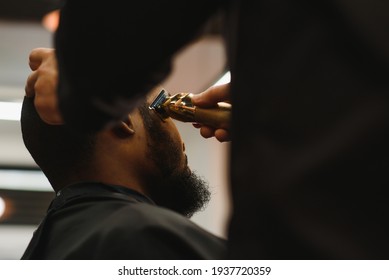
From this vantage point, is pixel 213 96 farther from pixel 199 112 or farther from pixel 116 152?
pixel 116 152

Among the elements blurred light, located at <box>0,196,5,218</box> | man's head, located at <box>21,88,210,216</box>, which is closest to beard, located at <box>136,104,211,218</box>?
man's head, located at <box>21,88,210,216</box>

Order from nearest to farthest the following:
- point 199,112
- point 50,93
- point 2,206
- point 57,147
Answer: point 50,93 → point 199,112 → point 57,147 → point 2,206

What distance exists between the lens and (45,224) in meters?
1.28

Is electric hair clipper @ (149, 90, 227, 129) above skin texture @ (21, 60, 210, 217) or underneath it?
above

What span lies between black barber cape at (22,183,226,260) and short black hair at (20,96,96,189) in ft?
0.43

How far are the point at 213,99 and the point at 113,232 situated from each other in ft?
0.93

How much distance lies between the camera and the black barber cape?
108 cm

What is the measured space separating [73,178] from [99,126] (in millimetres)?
878

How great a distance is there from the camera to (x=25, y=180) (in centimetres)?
520

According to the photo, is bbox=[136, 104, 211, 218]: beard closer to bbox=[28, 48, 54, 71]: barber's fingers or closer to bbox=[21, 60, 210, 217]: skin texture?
bbox=[21, 60, 210, 217]: skin texture

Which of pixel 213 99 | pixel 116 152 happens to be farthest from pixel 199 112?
pixel 116 152

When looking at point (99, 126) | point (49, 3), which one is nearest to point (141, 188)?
point (99, 126)

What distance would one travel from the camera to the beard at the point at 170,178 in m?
1.60
